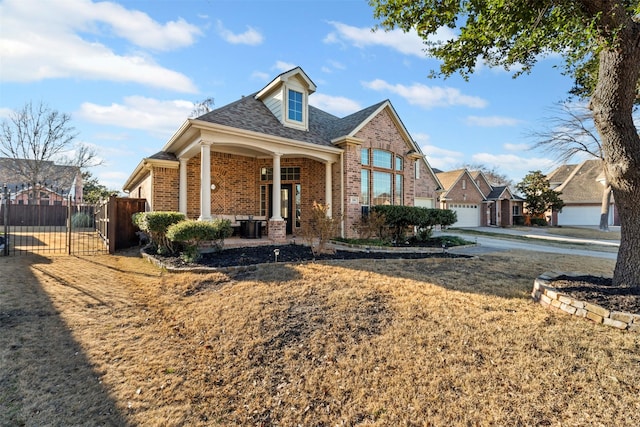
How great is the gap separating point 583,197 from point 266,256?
130 feet

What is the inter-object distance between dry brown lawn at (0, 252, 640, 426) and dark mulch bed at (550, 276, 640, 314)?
522 millimetres

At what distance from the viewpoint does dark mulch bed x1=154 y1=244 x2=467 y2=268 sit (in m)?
7.13

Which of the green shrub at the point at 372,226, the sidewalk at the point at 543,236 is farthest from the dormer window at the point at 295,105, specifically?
the sidewalk at the point at 543,236

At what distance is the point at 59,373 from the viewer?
3.06 m

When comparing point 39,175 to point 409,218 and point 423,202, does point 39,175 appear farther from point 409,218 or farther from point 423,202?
point 423,202

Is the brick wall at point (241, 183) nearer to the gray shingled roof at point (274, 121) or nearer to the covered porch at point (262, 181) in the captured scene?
→ the covered porch at point (262, 181)

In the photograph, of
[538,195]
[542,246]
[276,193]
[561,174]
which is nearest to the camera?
[276,193]

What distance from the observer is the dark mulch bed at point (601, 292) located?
4.03m

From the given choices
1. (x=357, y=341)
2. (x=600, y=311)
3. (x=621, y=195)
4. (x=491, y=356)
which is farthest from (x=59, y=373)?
(x=621, y=195)

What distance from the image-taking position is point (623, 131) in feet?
15.2

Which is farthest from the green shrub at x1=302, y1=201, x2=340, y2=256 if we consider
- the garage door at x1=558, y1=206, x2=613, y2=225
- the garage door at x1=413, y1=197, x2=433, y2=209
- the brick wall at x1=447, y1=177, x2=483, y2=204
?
the garage door at x1=558, y1=206, x2=613, y2=225

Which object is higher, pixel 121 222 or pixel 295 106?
pixel 295 106

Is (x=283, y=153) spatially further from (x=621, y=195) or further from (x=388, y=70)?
(x=621, y=195)

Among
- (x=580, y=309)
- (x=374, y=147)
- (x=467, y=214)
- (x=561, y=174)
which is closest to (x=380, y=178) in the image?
(x=374, y=147)
